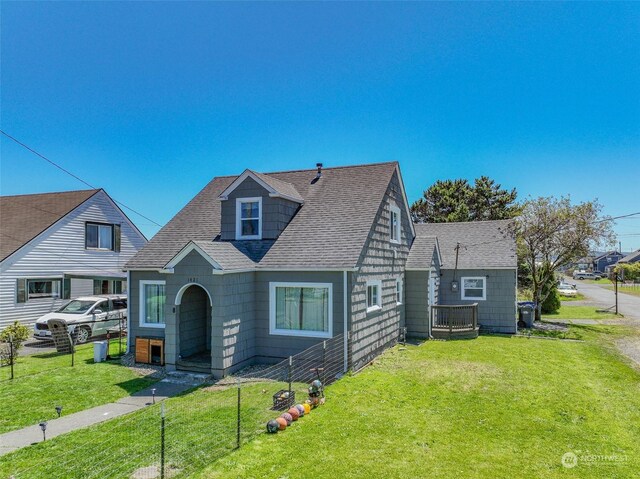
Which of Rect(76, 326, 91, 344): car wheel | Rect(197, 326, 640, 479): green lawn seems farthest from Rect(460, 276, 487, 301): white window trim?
Rect(76, 326, 91, 344): car wheel

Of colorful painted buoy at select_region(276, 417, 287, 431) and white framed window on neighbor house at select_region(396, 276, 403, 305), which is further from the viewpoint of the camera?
white framed window on neighbor house at select_region(396, 276, 403, 305)

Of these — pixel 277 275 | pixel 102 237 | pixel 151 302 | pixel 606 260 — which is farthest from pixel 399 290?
pixel 606 260

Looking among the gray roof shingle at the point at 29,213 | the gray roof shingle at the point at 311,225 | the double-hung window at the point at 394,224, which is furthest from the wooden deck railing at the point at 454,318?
the gray roof shingle at the point at 29,213

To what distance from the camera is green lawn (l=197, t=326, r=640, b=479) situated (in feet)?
19.8

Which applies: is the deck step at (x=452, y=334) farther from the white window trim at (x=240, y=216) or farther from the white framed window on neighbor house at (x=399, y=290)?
the white window trim at (x=240, y=216)

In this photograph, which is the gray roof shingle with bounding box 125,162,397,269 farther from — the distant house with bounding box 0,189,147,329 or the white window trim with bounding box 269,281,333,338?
the distant house with bounding box 0,189,147,329

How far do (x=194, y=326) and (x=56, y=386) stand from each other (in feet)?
13.8

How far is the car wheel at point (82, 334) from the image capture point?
1648 cm

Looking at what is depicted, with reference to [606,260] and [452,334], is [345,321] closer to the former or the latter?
[452,334]

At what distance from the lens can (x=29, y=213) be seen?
22.2 meters

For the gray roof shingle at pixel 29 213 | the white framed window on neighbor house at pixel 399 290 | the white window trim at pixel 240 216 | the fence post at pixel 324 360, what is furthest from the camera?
the gray roof shingle at pixel 29 213

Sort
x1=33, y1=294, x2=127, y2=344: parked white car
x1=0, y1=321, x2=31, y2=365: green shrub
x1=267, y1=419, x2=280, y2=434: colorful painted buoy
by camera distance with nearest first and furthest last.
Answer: x1=267, y1=419, x2=280, y2=434: colorful painted buoy
x1=0, y1=321, x2=31, y2=365: green shrub
x1=33, y1=294, x2=127, y2=344: parked white car

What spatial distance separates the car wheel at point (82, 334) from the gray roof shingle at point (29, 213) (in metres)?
5.89

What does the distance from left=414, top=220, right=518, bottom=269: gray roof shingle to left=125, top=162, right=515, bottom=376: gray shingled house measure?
176 inches
